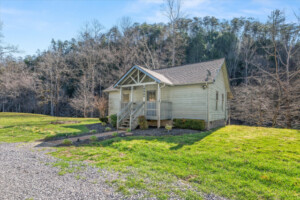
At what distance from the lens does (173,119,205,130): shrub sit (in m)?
11.3

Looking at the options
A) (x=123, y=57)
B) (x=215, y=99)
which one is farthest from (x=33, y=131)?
(x=123, y=57)

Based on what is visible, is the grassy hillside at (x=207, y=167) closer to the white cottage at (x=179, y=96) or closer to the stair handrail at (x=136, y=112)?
the stair handrail at (x=136, y=112)

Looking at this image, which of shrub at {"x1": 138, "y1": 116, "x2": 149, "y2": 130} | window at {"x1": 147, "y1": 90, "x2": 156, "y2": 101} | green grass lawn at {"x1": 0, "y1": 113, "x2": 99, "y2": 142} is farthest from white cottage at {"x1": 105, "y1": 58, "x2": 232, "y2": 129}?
green grass lawn at {"x1": 0, "y1": 113, "x2": 99, "y2": 142}

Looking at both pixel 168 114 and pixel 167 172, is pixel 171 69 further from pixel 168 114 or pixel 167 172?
pixel 167 172

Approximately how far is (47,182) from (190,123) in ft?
31.2

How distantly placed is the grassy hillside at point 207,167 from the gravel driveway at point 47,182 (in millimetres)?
410

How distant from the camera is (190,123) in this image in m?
11.7

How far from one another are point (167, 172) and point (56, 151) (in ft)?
15.5

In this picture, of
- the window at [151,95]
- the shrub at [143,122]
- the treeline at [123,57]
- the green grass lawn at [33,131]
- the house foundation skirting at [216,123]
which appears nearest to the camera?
the green grass lawn at [33,131]

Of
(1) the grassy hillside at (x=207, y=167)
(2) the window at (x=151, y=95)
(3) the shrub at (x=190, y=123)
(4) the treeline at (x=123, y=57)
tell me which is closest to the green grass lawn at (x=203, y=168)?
(1) the grassy hillside at (x=207, y=167)

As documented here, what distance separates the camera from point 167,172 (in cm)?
430

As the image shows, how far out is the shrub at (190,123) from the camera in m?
11.3

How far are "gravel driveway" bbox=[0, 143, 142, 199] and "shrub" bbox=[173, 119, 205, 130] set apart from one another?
8302 millimetres

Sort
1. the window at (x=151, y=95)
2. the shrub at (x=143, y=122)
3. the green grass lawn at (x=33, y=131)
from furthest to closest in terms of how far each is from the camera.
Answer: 1. the window at (x=151, y=95)
2. the shrub at (x=143, y=122)
3. the green grass lawn at (x=33, y=131)
